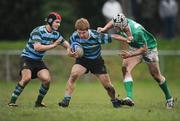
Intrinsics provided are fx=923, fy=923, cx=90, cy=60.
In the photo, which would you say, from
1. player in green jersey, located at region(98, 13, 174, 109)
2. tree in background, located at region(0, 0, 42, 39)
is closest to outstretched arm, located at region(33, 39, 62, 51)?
player in green jersey, located at region(98, 13, 174, 109)

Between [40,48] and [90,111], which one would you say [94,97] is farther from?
[90,111]

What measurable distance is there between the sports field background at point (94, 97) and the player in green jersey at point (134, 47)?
665 millimetres

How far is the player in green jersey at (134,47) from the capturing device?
21.2 m

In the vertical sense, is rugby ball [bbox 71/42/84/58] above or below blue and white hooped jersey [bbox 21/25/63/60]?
below

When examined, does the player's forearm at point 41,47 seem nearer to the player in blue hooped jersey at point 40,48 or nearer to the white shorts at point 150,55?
the player in blue hooped jersey at point 40,48

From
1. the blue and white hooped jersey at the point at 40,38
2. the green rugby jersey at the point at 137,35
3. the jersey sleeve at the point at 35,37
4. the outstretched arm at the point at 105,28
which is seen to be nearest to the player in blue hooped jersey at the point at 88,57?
the outstretched arm at the point at 105,28

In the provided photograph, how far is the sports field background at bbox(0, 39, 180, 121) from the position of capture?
1908 centimetres

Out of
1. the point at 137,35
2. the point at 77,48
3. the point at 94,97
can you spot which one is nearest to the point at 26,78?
the point at 77,48

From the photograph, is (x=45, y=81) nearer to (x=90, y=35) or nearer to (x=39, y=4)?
(x=90, y=35)

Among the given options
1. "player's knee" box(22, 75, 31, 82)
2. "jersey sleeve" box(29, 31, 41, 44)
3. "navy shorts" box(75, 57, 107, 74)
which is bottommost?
"player's knee" box(22, 75, 31, 82)

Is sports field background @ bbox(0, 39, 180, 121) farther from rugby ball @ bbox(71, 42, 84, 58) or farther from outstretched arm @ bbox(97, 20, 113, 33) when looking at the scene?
outstretched arm @ bbox(97, 20, 113, 33)

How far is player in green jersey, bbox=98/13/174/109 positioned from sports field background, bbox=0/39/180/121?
665mm

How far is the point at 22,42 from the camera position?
3591 cm

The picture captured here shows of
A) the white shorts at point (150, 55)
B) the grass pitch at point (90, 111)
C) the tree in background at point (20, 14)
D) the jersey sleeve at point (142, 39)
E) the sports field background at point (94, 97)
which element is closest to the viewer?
the grass pitch at point (90, 111)
